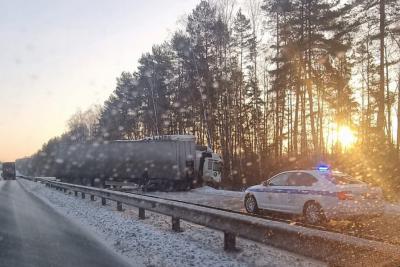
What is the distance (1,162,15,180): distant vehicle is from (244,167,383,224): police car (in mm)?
79406

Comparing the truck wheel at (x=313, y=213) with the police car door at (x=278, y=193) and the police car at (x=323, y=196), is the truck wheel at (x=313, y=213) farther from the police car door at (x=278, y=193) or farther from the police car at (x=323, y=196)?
the police car door at (x=278, y=193)

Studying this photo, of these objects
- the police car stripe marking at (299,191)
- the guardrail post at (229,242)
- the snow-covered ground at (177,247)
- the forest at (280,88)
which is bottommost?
the snow-covered ground at (177,247)

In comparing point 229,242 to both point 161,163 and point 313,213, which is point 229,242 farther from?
point 161,163

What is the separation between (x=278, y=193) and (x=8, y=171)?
263 feet

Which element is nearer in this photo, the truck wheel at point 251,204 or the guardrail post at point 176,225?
the guardrail post at point 176,225

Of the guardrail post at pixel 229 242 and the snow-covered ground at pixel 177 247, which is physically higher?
the guardrail post at pixel 229 242

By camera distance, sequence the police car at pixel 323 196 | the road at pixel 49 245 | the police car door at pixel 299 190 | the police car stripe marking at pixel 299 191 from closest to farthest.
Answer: the road at pixel 49 245, the police car at pixel 323 196, the police car stripe marking at pixel 299 191, the police car door at pixel 299 190

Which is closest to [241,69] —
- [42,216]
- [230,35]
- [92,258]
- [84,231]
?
[230,35]

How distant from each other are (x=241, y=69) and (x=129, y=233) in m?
34.1

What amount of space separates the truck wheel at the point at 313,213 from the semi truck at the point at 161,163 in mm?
19644

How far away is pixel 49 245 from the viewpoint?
10.1 m

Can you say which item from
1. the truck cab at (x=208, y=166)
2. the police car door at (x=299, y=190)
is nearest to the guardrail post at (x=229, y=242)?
the police car door at (x=299, y=190)

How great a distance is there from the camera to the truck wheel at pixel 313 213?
13.1 metres

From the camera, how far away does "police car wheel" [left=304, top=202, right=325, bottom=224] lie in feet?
42.9
